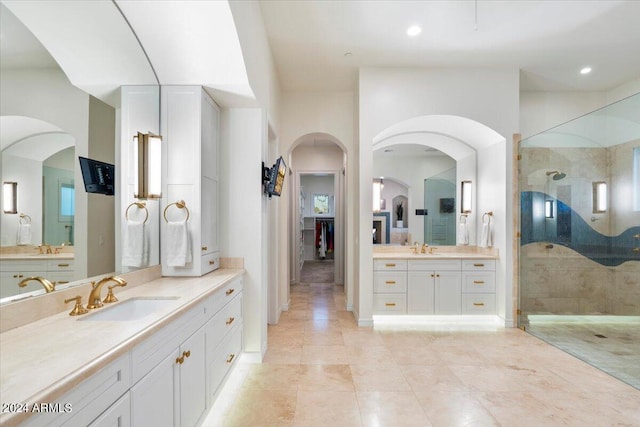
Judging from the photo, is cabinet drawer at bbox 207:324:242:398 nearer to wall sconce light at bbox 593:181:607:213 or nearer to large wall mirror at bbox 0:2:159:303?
large wall mirror at bbox 0:2:159:303

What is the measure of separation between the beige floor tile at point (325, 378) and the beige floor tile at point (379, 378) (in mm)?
68

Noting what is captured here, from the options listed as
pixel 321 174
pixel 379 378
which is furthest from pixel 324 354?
pixel 321 174

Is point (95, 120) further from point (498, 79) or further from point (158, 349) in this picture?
point (498, 79)

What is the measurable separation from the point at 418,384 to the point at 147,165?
2712 mm

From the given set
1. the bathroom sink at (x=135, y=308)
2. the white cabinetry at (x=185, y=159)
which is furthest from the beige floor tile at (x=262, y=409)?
the white cabinetry at (x=185, y=159)

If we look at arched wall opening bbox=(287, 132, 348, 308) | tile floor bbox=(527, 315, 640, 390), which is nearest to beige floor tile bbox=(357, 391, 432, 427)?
tile floor bbox=(527, 315, 640, 390)

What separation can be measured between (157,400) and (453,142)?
4.64 meters

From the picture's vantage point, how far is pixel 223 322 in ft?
7.56

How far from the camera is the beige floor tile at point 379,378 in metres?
2.47

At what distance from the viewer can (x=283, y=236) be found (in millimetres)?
4449

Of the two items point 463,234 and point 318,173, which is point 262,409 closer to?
point 463,234

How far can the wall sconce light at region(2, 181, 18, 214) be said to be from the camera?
127 centimetres

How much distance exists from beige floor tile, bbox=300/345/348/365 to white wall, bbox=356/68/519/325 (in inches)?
31.5

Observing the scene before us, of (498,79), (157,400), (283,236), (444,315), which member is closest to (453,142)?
(498,79)
